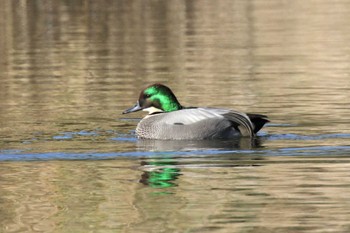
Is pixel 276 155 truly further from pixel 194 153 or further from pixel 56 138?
pixel 56 138

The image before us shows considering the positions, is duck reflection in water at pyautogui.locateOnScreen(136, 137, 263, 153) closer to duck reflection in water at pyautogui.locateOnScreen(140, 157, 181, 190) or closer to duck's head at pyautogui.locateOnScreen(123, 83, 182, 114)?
duck's head at pyautogui.locateOnScreen(123, 83, 182, 114)

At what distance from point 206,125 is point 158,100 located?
97 centimetres

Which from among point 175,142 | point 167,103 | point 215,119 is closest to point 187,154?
point 175,142

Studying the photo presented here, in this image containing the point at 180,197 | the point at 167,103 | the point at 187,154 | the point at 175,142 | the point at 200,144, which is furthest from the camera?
the point at 167,103

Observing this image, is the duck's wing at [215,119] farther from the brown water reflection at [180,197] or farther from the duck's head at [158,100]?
the brown water reflection at [180,197]

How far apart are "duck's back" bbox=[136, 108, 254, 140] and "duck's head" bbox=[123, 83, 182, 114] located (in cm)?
54

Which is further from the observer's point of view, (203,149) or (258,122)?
(258,122)

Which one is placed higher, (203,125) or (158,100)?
(158,100)

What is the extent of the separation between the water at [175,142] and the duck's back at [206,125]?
155mm

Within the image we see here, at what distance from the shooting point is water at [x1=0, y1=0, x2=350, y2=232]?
1070 cm

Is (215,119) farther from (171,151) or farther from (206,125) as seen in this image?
(171,151)

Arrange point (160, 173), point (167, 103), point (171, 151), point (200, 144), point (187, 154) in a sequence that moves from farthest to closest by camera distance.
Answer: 1. point (167, 103)
2. point (200, 144)
3. point (171, 151)
4. point (187, 154)
5. point (160, 173)

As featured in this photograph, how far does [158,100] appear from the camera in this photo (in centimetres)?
1605

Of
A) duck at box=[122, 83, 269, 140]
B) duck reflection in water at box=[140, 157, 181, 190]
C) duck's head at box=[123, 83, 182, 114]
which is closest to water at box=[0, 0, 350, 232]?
duck reflection in water at box=[140, 157, 181, 190]
